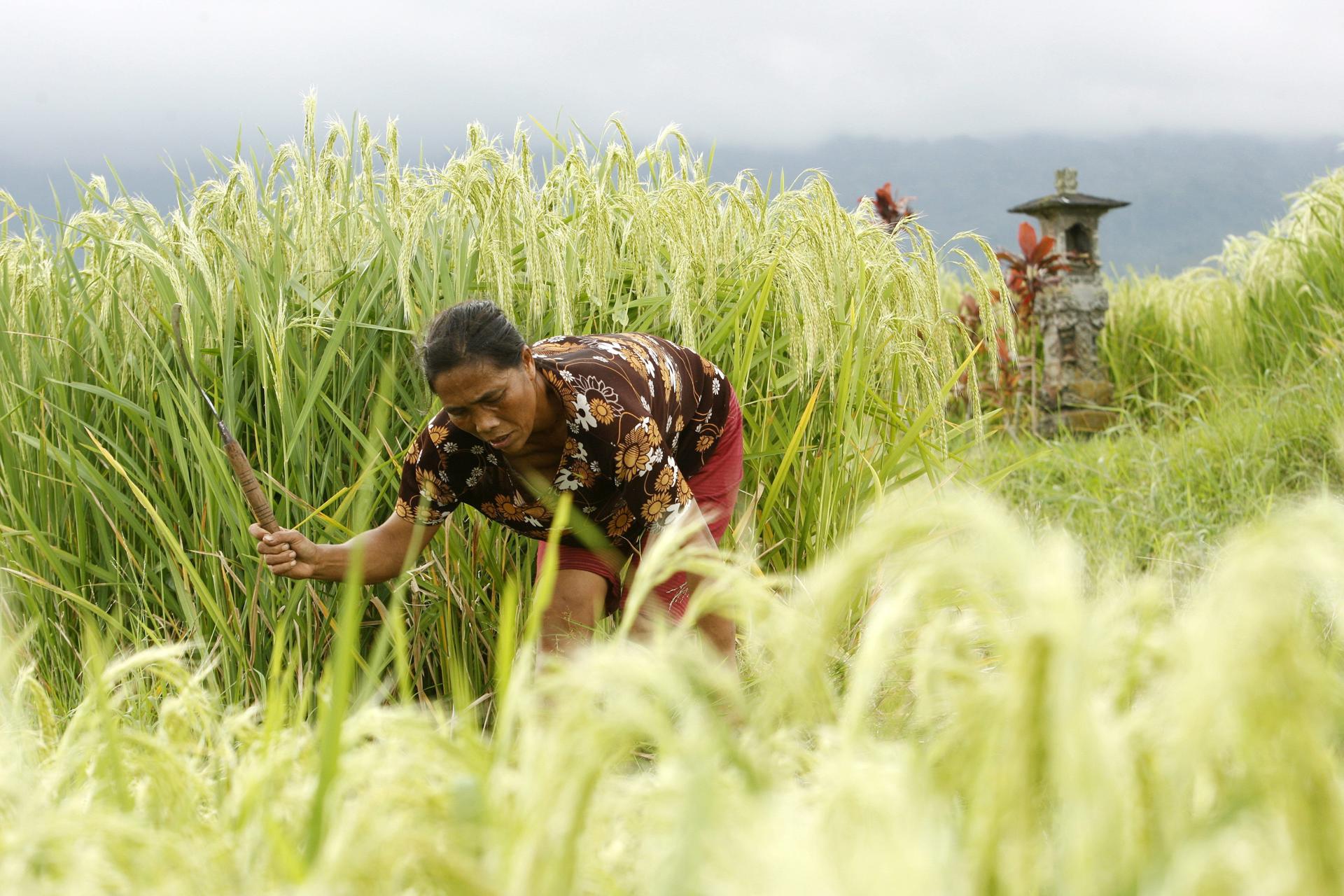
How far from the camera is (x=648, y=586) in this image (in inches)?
31.7

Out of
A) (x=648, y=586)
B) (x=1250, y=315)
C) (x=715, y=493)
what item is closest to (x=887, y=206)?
(x=1250, y=315)

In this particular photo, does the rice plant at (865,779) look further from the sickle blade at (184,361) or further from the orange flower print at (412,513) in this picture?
the orange flower print at (412,513)

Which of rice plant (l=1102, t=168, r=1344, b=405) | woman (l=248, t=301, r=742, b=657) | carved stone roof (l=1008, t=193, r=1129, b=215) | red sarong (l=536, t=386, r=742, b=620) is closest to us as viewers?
woman (l=248, t=301, r=742, b=657)

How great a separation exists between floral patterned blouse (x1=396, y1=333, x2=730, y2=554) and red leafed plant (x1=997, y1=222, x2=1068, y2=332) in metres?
5.07

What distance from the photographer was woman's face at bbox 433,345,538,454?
82.4 inches

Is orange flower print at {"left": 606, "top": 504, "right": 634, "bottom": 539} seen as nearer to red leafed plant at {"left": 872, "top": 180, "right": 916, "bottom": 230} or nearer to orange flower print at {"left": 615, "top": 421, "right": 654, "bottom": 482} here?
orange flower print at {"left": 615, "top": 421, "right": 654, "bottom": 482}

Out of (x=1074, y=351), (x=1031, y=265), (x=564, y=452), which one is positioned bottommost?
(x=1074, y=351)

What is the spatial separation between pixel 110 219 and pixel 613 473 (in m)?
1.75

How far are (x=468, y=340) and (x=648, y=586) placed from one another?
1.36m

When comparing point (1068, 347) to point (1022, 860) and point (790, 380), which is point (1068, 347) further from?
point (1022, 860)

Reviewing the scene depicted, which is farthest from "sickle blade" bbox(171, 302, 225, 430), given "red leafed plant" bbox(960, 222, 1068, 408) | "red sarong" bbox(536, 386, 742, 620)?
"red leafed plant" bbox(960, 222, 1068, 408)

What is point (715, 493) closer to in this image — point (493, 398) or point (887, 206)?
point (493, 398)

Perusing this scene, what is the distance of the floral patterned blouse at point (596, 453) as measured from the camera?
7.50 feet

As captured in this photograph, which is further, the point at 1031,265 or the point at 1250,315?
the point at 1031,265
